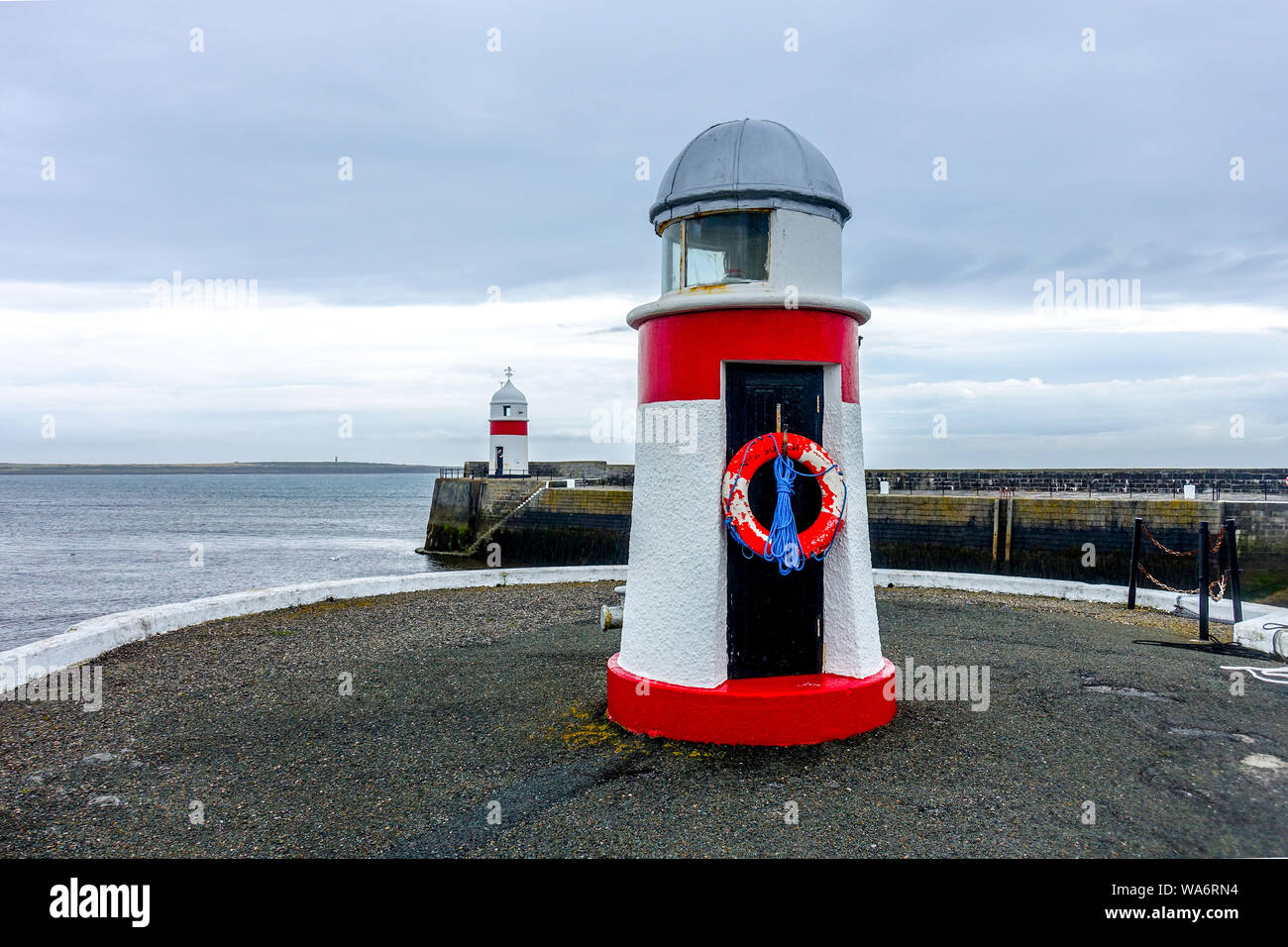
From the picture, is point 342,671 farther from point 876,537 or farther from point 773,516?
point 876,537

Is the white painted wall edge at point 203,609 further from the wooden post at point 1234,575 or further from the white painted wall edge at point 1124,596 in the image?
the wooden post at point 1234,575

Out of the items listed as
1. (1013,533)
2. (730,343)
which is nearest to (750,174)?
(730,343)

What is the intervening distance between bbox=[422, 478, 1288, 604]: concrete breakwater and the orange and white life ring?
39.6 ft

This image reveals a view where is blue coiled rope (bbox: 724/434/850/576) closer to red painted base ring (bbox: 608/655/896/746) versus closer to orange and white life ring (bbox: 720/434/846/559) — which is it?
orange and white life ring (bbox: 720/434/846/559)

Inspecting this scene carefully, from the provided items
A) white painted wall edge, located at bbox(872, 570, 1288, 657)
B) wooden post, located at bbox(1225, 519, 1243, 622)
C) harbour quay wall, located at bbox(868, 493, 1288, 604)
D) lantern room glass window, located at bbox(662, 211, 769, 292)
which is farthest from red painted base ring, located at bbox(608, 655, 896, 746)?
harbour quay wall, located at bbox(868, 493, 1288, 604)

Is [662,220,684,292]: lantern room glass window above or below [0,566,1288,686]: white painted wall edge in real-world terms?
above

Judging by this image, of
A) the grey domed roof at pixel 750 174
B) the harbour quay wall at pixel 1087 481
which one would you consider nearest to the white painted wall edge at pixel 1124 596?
the grey domed roof at pixel 750 174

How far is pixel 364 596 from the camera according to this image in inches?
434

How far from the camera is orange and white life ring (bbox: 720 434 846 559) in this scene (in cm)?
553

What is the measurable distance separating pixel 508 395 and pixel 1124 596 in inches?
1346

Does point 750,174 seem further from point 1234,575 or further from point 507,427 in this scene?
point 507,427

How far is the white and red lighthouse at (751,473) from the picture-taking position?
5543 mm
